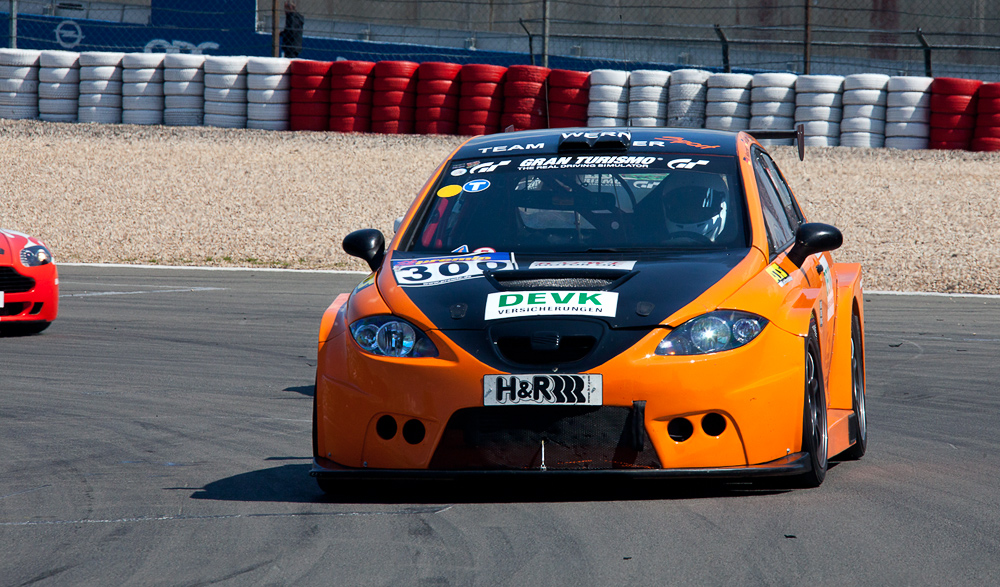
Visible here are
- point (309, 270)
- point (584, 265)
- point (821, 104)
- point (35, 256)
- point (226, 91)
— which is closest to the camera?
point (584, 265)

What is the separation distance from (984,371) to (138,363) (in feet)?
18.1

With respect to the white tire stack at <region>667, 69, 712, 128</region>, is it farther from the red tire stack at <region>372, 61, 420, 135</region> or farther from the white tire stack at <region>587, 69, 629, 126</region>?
the red tire stack at <region>372, 61, 420, 135</region>

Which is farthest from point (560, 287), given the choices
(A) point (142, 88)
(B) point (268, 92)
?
(A) point (142, 88)

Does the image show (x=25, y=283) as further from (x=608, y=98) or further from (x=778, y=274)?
(x=608, y=98)

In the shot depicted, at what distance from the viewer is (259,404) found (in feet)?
23.7

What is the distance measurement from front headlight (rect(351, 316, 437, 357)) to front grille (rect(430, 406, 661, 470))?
0.27 m

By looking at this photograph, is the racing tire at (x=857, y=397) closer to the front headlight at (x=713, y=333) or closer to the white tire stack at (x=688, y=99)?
the front headlight at (x=713, y=333)

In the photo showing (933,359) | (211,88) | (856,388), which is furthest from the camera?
(211,88)

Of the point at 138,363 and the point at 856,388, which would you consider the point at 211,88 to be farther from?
the point at 856,388

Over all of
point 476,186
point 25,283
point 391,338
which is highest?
point 476,186

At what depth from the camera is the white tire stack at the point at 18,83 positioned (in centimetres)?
2269

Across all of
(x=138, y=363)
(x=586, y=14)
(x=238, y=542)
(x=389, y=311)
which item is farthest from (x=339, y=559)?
(x=586, y=14)

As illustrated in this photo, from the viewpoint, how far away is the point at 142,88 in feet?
75.1

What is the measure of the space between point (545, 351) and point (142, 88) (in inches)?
781
